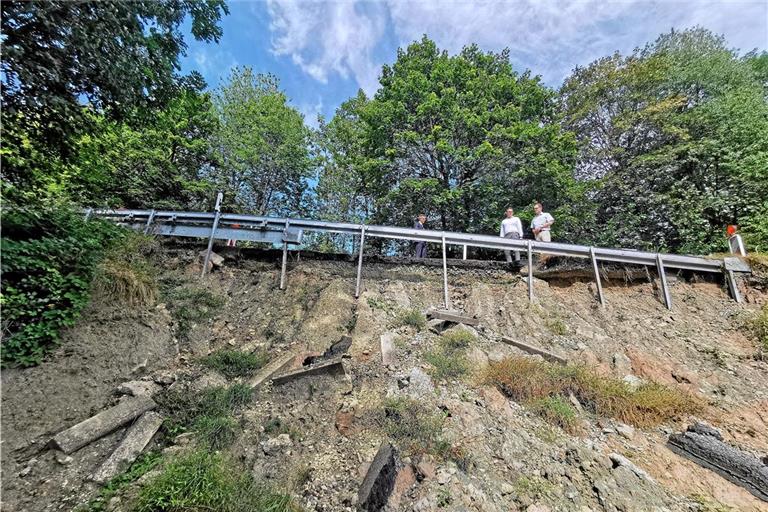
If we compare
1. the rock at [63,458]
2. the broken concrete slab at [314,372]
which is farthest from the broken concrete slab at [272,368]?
the rock at [63,458]

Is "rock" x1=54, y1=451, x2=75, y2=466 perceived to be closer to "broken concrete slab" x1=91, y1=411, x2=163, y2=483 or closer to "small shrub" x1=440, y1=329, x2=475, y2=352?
"broken concrete slab" x1=91, y1=411, x2=163, y2=483

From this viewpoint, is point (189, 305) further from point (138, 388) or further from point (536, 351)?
point (536, 351)

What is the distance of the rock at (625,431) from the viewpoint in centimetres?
432

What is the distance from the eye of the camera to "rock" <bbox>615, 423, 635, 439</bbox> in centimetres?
432

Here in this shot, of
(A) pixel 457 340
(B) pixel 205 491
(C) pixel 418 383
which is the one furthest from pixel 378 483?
(A) pixel 457 340

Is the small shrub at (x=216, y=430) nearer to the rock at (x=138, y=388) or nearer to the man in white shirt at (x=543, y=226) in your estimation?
the rock at (x=138, y=388)

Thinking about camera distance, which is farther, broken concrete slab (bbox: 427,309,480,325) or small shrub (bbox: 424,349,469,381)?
broken concrete slab (bbox: 427,309,480,325)

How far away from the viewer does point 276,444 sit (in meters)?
3.94

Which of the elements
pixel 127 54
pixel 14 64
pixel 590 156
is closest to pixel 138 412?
pixel 14 64

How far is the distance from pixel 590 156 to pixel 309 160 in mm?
13685

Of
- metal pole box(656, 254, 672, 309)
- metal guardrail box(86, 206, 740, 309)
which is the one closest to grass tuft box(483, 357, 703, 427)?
metal guardrail box(86, 206, 740, 309)

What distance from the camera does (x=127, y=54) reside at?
4.60m

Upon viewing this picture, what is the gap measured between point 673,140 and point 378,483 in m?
16.8

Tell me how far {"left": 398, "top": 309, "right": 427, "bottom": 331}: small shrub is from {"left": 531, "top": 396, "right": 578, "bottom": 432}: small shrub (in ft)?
7.53
